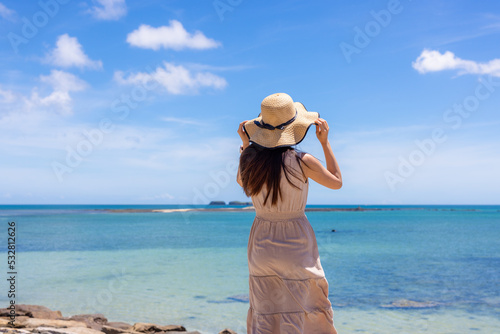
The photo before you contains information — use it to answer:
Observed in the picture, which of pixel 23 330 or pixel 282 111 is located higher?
pixel 282 111

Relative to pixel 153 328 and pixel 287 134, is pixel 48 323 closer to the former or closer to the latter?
pixel 153 328

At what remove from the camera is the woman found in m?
2.64

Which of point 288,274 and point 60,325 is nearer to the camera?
point 288,274

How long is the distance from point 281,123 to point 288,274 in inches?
35.3

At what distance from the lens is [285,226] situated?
2707 millimetres

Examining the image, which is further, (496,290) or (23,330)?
(496,290)

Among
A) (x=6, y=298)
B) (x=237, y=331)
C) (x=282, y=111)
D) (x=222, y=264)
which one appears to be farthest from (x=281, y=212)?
(x=222, y=264)

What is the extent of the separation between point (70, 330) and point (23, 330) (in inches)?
20.4

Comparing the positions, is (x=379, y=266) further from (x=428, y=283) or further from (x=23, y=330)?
(x=23, y=330)

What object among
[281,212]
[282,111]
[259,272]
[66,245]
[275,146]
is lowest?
[66,245]

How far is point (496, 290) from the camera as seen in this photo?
9812mm

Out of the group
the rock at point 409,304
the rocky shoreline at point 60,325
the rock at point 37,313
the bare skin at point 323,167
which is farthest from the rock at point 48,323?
the rock at point 409,304

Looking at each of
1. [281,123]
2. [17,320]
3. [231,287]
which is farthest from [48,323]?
[281,123]

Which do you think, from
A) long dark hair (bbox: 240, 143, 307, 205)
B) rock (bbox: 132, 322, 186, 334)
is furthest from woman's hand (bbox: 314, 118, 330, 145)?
rock (bbox: 132, 322, 186, 334)
